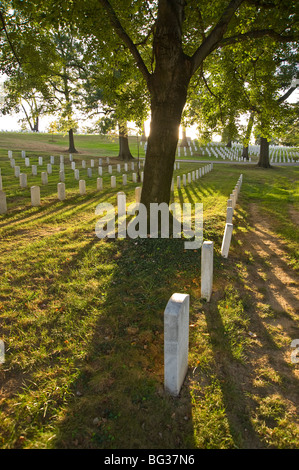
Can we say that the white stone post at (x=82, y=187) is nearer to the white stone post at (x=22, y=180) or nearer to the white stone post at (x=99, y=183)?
the white stone post at (x=99, y=183)

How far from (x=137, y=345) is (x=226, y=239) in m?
3.57

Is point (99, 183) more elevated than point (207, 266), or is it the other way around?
point (99, 183)

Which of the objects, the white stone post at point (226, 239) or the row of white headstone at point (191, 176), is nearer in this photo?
the white stone post at point (226, 239)

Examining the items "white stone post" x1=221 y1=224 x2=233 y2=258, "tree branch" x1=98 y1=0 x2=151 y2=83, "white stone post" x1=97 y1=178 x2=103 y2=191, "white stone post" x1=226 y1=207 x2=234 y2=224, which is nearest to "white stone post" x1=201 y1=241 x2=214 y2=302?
"white stone post" x1=221 y1=224 x2=233 y2=258

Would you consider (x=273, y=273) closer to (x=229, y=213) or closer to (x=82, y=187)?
(x=229, y=213)

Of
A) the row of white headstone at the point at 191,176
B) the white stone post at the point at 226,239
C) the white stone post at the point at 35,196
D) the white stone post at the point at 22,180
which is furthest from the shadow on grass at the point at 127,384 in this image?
the row of white headstone at the point at 191,176

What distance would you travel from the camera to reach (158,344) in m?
3.96

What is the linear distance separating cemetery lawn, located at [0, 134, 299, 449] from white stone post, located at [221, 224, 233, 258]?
0.14 m

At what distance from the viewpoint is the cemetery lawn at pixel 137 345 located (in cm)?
286

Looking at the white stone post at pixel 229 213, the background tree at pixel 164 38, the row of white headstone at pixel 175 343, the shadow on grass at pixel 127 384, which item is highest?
the background tree at pixel 164 38

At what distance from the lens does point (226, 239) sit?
664 cm

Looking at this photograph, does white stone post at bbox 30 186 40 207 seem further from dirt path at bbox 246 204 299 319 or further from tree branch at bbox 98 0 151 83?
dirt path at bbox 246 204 299 319

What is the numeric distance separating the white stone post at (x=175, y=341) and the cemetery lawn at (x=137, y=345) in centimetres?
17

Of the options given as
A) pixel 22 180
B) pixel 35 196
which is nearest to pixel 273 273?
pixel 35 196
